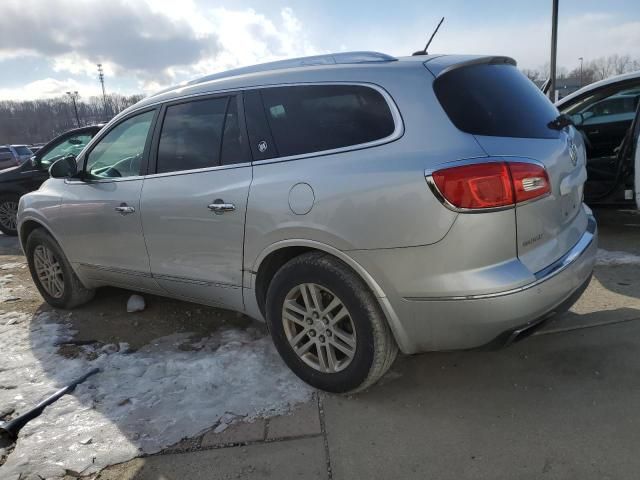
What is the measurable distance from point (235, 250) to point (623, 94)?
18.0ft

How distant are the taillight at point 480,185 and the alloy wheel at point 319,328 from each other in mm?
812

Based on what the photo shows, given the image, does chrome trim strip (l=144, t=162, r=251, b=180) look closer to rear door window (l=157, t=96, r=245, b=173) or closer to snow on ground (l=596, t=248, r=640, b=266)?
rear door window (l=157, t=96, r=245, b=173)

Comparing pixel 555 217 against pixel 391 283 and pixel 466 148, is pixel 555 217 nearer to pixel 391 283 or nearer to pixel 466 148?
pixel 466 148

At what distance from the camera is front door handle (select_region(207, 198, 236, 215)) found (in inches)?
117

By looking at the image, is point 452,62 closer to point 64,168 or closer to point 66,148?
point 64,168

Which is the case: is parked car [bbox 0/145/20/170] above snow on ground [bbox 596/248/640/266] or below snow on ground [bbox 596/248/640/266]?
above

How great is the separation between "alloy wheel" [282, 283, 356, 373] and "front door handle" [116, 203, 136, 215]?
4.72ft

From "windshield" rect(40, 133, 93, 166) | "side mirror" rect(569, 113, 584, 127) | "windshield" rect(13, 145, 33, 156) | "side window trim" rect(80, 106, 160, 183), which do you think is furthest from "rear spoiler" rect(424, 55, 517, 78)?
"windshield" rect(13, 145, 33, 156)

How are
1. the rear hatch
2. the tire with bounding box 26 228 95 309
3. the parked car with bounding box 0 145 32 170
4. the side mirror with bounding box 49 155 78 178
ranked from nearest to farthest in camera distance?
the rear hatch, the side mirror with bounding box 49 155 78 178, the tire with bounding box 26 228 95 309, the parked car with bounding box 0 145 32 170

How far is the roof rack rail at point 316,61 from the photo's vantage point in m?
2.86

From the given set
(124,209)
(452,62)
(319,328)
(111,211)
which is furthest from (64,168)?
(452,62)

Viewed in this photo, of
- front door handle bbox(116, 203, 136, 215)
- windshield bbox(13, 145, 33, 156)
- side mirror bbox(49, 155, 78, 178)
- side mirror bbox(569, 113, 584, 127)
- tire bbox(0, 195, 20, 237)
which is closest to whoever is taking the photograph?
front door handle bbox(116, 203, 136, 215)

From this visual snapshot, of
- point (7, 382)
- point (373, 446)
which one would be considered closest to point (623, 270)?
point (373, 446)

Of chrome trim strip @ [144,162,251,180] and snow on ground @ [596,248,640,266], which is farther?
snow on ground @ [596,248,640,266]
